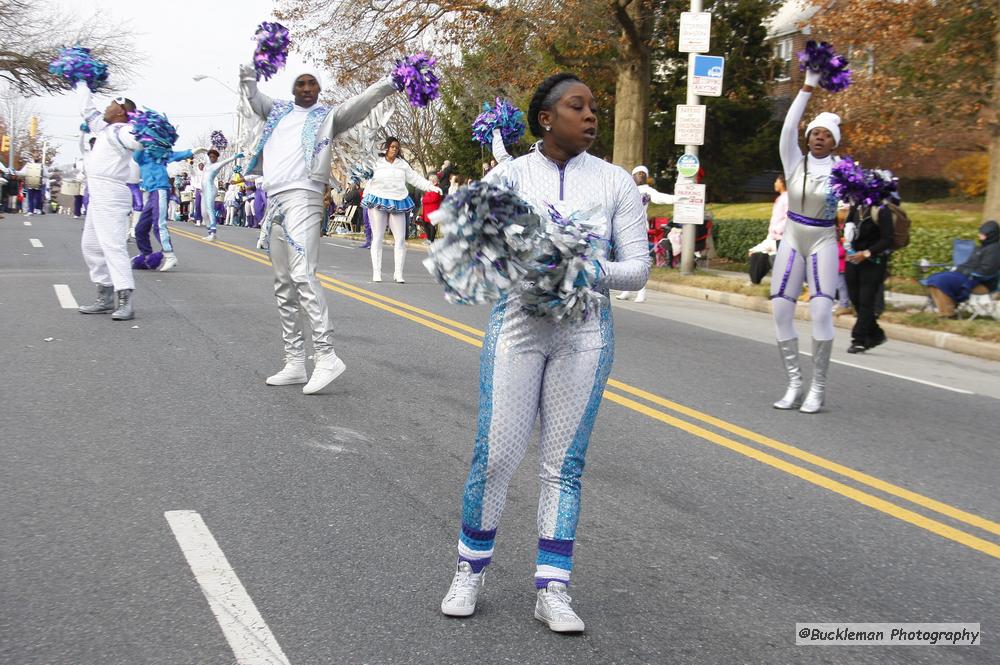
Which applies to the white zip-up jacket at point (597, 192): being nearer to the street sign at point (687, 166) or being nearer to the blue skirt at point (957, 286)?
the blue skirt at point (957, 286)

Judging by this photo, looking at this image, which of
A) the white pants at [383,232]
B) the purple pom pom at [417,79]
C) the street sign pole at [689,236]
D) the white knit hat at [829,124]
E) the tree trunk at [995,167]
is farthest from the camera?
the street sign pole at [689,236]

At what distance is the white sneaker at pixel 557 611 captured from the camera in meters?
3.84

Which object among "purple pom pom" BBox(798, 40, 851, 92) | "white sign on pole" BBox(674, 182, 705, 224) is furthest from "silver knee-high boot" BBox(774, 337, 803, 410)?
"white sign on pole" BBox(674, 182, 705, 224)

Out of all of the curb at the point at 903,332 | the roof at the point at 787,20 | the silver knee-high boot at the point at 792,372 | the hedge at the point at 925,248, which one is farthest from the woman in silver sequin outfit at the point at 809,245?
the roof at the point at 787,20

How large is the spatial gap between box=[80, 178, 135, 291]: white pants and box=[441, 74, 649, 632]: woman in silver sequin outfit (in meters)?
7.72

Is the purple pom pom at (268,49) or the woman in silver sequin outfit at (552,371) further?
the purple pom pom at (268,49)

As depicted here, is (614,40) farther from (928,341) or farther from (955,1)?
(928,341)

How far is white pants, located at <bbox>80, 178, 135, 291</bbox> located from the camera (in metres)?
10.8

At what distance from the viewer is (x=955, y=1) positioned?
19.6 m

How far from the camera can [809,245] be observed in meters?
8.06

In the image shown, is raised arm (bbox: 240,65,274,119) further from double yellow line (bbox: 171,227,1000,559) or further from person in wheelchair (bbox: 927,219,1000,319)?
person in wheelchair (bbox: 927,219,1000,319)

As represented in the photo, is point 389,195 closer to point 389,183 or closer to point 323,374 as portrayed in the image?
point 389,183

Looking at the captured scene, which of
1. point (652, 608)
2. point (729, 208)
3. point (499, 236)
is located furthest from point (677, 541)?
point (729, 208)

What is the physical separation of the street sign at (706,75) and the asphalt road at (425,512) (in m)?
10.2
